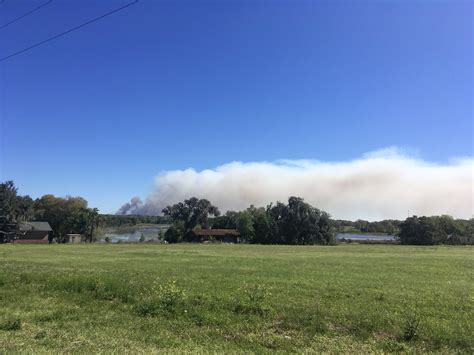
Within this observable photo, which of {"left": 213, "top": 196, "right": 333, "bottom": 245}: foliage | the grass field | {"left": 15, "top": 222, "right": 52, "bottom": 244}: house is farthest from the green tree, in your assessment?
the grass field

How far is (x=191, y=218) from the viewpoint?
154500 millimetres

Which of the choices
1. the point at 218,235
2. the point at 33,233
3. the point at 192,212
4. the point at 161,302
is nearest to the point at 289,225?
the point at 218,235

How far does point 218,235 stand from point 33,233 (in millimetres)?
55144

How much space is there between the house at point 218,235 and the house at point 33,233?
149 ft

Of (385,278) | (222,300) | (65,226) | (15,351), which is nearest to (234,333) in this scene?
(222,300)

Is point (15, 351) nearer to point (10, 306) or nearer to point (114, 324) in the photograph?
point (114, 324)

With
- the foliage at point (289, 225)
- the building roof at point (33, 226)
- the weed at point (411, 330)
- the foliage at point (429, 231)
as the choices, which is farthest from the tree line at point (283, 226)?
the weed at point (411, 330)

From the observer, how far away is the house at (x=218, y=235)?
134625mm

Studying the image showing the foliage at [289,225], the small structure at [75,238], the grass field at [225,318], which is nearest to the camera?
the grass field at [225,318]

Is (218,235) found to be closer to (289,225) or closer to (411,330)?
(289,225)

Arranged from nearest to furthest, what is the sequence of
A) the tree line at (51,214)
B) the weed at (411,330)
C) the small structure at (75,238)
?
the weed at (411,330) < the tree line at (51,214) < the small structure at (75,238)

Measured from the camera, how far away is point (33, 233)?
367ft

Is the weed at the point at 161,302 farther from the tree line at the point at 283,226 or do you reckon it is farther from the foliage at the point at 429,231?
the foliage at the point at 429,231

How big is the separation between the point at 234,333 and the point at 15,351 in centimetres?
482
